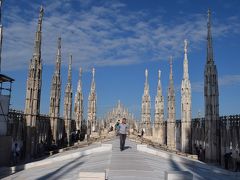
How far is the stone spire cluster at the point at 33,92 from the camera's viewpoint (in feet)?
81.6

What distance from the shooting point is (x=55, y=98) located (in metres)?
33.8

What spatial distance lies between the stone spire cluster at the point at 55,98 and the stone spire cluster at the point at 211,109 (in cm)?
1491

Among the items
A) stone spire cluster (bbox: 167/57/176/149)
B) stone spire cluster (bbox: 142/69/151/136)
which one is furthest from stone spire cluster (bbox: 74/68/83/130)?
stone spire cluster (bbox: 167/57/176/149)

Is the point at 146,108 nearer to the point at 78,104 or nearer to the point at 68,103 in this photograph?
the point at 68,103

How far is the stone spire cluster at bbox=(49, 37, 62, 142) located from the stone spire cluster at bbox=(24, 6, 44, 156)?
24.3 feet

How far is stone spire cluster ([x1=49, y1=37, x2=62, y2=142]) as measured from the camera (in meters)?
33.2

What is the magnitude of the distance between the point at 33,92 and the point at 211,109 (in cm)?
1329

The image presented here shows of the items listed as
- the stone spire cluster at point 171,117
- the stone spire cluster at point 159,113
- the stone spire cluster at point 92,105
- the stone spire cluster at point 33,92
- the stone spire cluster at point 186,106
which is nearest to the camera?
the stone spire cluster at point 33,92

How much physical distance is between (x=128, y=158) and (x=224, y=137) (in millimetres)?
13190

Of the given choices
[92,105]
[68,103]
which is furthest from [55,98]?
[92,105]

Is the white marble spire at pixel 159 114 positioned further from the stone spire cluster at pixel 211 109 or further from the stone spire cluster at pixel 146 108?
the stone spire cluster at pixel 211 109

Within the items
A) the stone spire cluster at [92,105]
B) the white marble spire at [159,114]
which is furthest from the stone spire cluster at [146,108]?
the stone spire cluster at [92,105]

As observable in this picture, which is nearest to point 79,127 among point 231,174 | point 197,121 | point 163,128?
point 163,128

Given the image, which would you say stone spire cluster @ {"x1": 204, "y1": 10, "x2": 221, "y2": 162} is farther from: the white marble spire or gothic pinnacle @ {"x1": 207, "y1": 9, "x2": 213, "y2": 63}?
the white marble spire
